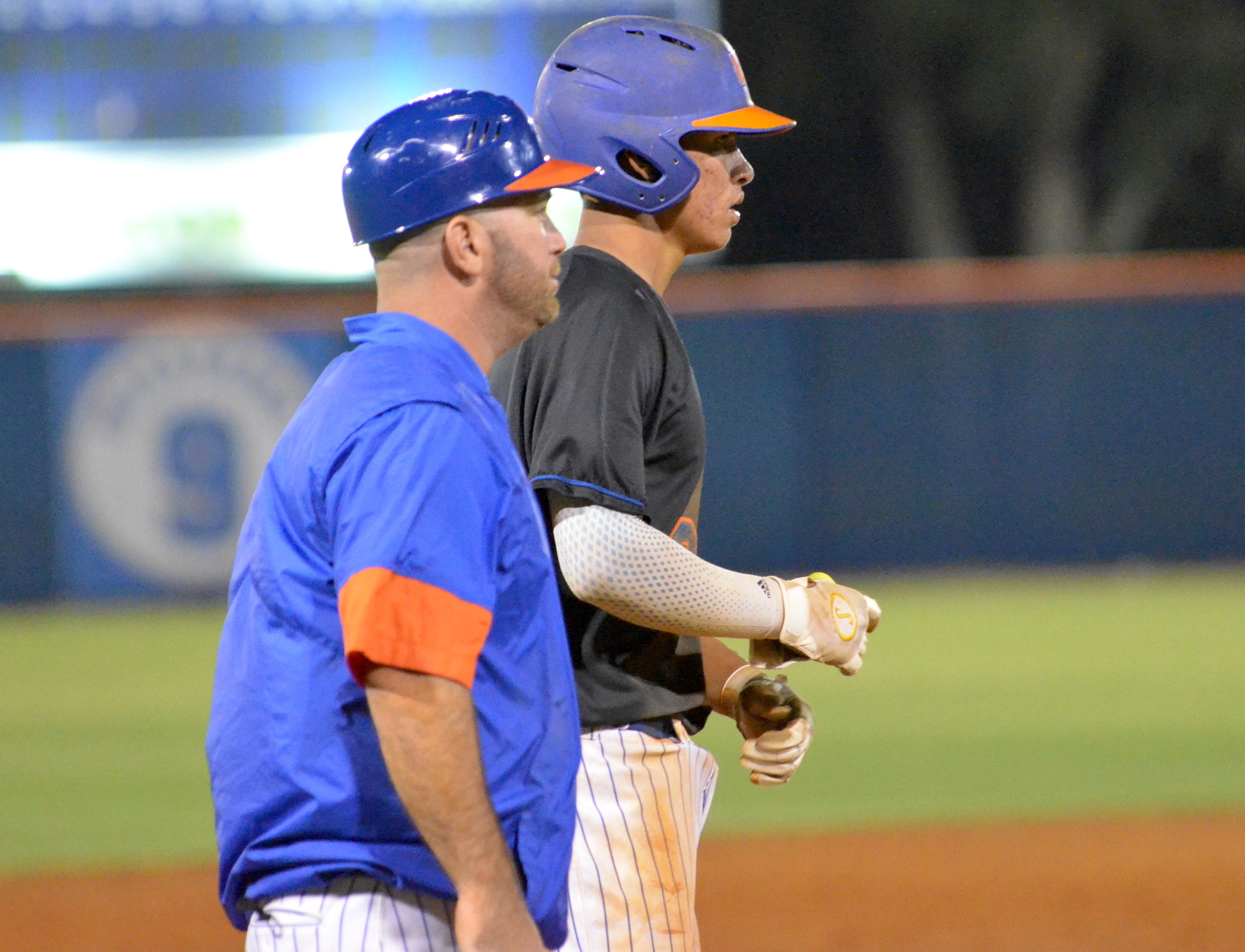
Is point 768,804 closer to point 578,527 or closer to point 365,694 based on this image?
point 578,527

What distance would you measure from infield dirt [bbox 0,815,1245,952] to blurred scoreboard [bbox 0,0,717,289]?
674cm

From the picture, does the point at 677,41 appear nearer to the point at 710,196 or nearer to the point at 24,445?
the point at 710,196

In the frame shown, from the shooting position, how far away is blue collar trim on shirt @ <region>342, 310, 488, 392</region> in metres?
1.84

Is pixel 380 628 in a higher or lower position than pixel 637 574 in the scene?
higher

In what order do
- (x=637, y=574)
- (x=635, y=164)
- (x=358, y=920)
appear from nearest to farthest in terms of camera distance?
(x=358, y=920)
(x=637, y=574)
(x=635, y=164)

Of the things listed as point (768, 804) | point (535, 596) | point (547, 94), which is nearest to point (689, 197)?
point (547, 94)

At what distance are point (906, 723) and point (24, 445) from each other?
6.56m

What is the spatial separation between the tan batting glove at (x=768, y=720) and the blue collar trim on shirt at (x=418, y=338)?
95 centimetres

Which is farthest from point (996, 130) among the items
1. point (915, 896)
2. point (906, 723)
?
point (915, 896)

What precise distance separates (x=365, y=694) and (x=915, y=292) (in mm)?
10629

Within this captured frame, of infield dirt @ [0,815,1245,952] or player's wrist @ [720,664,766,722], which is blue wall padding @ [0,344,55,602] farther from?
player's wrist @ [720,664,766,722]

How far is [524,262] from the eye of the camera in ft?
6.32

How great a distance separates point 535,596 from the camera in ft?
5.91

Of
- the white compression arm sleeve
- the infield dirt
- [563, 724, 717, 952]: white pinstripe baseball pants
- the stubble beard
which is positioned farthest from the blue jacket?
the infield dirt
